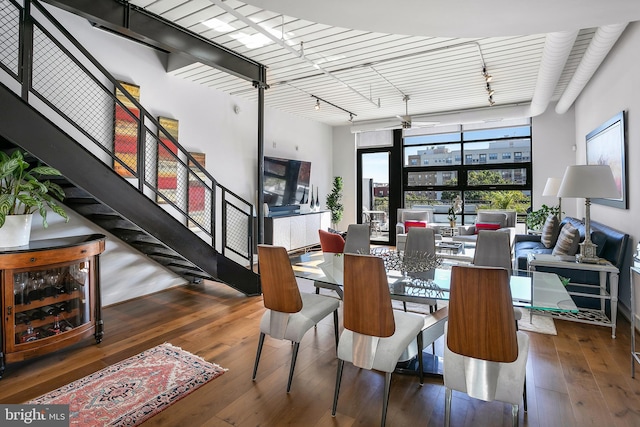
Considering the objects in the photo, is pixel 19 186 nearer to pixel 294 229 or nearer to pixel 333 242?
pixel 333 242

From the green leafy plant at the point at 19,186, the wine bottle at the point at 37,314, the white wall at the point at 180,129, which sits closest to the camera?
the green leafy plant at the point at 19,186

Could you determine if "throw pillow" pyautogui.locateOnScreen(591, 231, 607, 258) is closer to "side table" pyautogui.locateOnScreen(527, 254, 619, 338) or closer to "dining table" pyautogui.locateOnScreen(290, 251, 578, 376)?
"side table" pyautogui.locateOnScreen(527, 254, 619, 338)

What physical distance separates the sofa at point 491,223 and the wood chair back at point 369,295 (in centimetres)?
522

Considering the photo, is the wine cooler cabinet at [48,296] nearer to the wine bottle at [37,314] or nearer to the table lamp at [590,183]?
the wine bottle at [37,314]

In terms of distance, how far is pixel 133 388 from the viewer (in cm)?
248

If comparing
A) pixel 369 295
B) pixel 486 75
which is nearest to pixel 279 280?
pixel 369 295

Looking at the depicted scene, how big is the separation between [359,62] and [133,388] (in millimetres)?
4509

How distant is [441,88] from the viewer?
6031mm

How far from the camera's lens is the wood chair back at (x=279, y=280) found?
2.45 meters

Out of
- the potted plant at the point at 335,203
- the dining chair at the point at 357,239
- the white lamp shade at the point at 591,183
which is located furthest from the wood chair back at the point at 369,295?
the potted plant at the point at 335,203

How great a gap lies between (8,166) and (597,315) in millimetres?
5662

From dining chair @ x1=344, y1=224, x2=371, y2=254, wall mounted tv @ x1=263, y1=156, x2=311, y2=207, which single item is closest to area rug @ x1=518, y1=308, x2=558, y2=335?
dining chair @ x1=344, y1=224, x2=371, y2=254

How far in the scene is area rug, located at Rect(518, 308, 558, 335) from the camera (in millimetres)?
3498

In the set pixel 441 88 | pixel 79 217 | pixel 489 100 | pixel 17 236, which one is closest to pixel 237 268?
pixel 79 217
